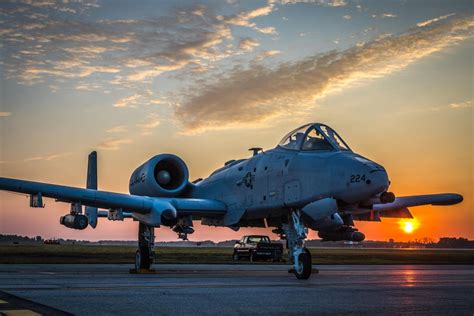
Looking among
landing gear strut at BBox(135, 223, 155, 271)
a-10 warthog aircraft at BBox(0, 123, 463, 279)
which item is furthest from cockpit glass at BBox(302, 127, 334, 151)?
landing gear strut at BBox(135, 223, 155, 271)

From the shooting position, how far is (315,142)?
1764 cm

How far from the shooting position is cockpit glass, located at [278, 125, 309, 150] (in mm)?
18125

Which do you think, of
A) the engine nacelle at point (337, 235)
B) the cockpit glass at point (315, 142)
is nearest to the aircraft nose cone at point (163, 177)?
the engine nacelle at point (337, 235)

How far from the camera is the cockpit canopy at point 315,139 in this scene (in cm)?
1733

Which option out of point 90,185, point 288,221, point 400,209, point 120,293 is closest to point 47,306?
point 120,293

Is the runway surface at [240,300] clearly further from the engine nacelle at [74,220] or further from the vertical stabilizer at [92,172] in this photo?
the vertical stabilizer at [92,172]

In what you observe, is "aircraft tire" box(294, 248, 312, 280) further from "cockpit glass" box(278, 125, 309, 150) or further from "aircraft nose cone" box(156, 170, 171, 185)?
"aircraft nose cone" box(156, 170, 171, 185)

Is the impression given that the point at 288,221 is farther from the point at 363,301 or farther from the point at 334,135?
the point at 363,301

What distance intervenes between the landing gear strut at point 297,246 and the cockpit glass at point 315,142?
2.05 meters

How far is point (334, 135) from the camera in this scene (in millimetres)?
17672

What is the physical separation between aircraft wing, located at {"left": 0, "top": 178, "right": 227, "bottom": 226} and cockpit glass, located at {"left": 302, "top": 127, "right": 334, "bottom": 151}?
5.20 meters

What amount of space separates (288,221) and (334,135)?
3104 millimetres

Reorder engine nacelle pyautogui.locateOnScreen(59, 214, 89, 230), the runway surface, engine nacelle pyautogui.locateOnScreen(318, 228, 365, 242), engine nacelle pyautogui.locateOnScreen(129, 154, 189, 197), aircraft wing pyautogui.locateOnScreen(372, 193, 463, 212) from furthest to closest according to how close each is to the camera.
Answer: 1. aircraft wing pyautogui.locateOnScreen(372, 193, 463, 212)
2. engine nacelle pyautogui.locateOnScreen(129, 154, 189, 197)
3. engine nacelle pyautogui.locateOnScreen(318, 228, 365, 242)
4. engine nacelle pyautogui.locateOnScreen(59, 214, 89, 230)
5. the runway surface

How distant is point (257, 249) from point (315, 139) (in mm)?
18557
